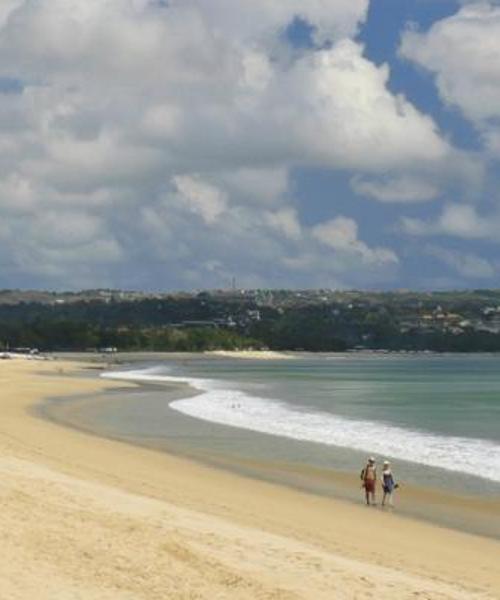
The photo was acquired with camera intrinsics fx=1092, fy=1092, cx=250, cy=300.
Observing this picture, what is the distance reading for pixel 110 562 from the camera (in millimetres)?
14742

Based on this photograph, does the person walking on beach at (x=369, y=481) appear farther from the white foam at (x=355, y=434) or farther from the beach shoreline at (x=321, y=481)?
the white foam at (x=355, y=434)

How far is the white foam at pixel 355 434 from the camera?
34.4 metres

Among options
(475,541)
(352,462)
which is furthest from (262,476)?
(475,541)

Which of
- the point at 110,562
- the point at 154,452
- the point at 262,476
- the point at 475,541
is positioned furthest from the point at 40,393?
the point at 110,562

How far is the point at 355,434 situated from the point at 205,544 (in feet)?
88.4

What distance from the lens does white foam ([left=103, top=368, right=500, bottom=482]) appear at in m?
34.4

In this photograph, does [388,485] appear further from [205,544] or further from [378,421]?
[378,421]

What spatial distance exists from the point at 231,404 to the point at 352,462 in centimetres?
2789

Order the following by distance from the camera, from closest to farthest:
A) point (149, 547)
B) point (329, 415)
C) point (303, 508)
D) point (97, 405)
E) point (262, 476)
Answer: point (149, 547) → point (303, 508) → point (262, 476) → point (329, 415) → point (97, 405)

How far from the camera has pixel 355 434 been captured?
43031 mm

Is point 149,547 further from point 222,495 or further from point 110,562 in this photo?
point 222,495

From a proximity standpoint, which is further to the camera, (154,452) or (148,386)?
(148,386)

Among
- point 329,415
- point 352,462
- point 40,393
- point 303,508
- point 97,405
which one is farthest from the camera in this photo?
point 40,393

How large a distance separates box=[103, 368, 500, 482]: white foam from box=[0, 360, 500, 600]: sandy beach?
28.3 ft
